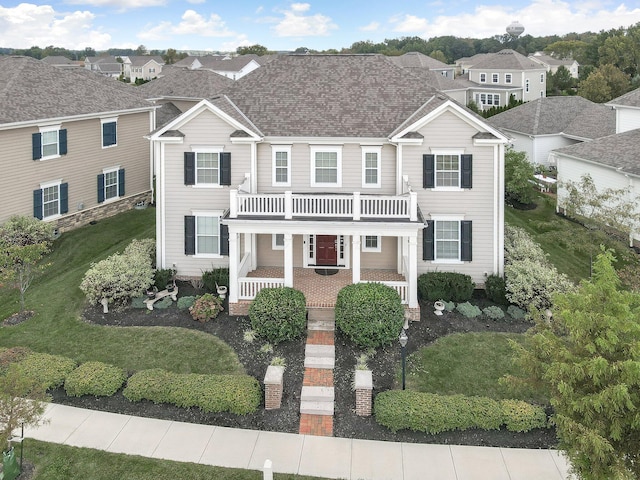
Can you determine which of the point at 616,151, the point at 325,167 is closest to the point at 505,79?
the point at 616,151

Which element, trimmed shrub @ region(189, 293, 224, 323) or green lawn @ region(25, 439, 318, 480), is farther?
trimmed shrub @ region(189, 293, 224, 323)

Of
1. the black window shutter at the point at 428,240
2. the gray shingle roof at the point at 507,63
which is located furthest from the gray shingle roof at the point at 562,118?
the gray shingle roof at the point at 507,63

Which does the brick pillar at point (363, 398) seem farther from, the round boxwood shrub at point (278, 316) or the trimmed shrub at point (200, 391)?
the round boxwood shrub at point (278, 316)

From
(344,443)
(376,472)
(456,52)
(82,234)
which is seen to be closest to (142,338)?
(344,443)

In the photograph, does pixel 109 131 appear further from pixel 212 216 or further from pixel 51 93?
pixel 212 216

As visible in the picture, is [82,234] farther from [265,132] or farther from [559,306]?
[559,306]

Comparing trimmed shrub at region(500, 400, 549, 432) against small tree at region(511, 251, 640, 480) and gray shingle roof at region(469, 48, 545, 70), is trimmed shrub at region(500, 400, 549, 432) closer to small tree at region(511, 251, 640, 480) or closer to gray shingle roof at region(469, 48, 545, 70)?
small tree at region(511, 251, 640, 480)

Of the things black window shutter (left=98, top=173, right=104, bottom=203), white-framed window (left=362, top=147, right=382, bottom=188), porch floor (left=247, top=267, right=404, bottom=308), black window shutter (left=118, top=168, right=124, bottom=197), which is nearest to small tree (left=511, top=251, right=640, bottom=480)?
porch floor (left=247, top=267, right=404, bottom=308)
